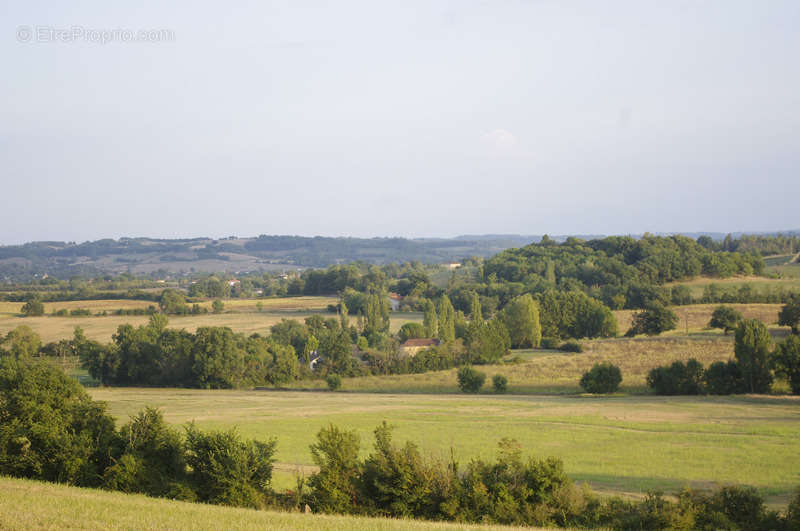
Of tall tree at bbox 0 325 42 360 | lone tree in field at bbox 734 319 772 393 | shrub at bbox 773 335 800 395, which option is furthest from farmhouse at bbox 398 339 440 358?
tall tree at bbox 0 325 42 360

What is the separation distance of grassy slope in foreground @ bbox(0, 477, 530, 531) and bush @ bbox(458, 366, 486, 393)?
1435 inches

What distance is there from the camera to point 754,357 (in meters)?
43.3

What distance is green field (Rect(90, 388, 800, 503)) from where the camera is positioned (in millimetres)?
24078

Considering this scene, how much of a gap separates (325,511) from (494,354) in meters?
50.0

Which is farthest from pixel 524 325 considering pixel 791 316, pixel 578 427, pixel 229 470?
pixel 229 470

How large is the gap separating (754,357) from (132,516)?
4338cm

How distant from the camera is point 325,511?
16.1m

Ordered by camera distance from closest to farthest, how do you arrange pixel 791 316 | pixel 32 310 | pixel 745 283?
1. pixel 791 316
2. pixel 32 310
3. pixel 745 283

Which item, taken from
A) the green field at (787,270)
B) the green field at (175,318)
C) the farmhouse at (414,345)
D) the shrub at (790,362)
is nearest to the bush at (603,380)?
the shrub at (790,362)

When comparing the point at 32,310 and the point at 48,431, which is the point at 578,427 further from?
the point at 32,310

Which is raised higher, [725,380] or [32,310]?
[32,310]

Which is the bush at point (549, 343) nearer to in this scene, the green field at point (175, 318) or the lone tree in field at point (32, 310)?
the green field at point (175, 318)

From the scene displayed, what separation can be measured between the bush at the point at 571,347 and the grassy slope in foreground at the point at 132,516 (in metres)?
58.8

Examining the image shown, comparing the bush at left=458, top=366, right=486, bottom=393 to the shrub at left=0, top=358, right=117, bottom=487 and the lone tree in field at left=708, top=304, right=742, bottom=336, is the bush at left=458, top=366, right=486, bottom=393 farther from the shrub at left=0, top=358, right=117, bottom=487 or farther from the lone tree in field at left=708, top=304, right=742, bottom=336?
the lone tree in field at left=708, top=304, right=742, bottom=336
